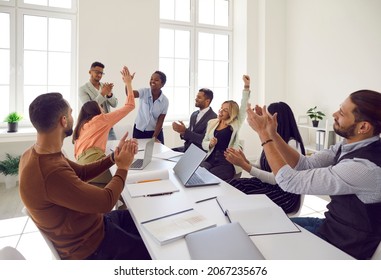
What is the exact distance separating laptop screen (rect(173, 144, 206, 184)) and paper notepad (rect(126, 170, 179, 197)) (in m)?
0.09

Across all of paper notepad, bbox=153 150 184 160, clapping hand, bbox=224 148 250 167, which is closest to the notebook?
clapping hand, bbox=224 148 250 167

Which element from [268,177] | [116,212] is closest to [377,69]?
[268,177]

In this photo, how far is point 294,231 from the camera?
3.76 feet

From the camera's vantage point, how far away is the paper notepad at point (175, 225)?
1080 millimetres

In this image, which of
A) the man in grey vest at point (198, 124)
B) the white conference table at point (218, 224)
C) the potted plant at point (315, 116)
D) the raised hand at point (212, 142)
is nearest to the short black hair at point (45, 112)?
the white conference table at point (218, 224)

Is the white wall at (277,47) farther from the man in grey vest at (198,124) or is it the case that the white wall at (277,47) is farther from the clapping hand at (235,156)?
the clapping hand at (235,156)

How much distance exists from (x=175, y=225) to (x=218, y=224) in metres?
0.18

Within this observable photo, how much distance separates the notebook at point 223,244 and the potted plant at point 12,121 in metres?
3.64

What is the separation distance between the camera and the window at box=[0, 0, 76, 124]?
409 centimetres

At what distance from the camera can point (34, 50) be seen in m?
4.24

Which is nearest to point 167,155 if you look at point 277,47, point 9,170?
point 9,170

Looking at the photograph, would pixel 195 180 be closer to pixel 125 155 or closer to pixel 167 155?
pixel 125 155
